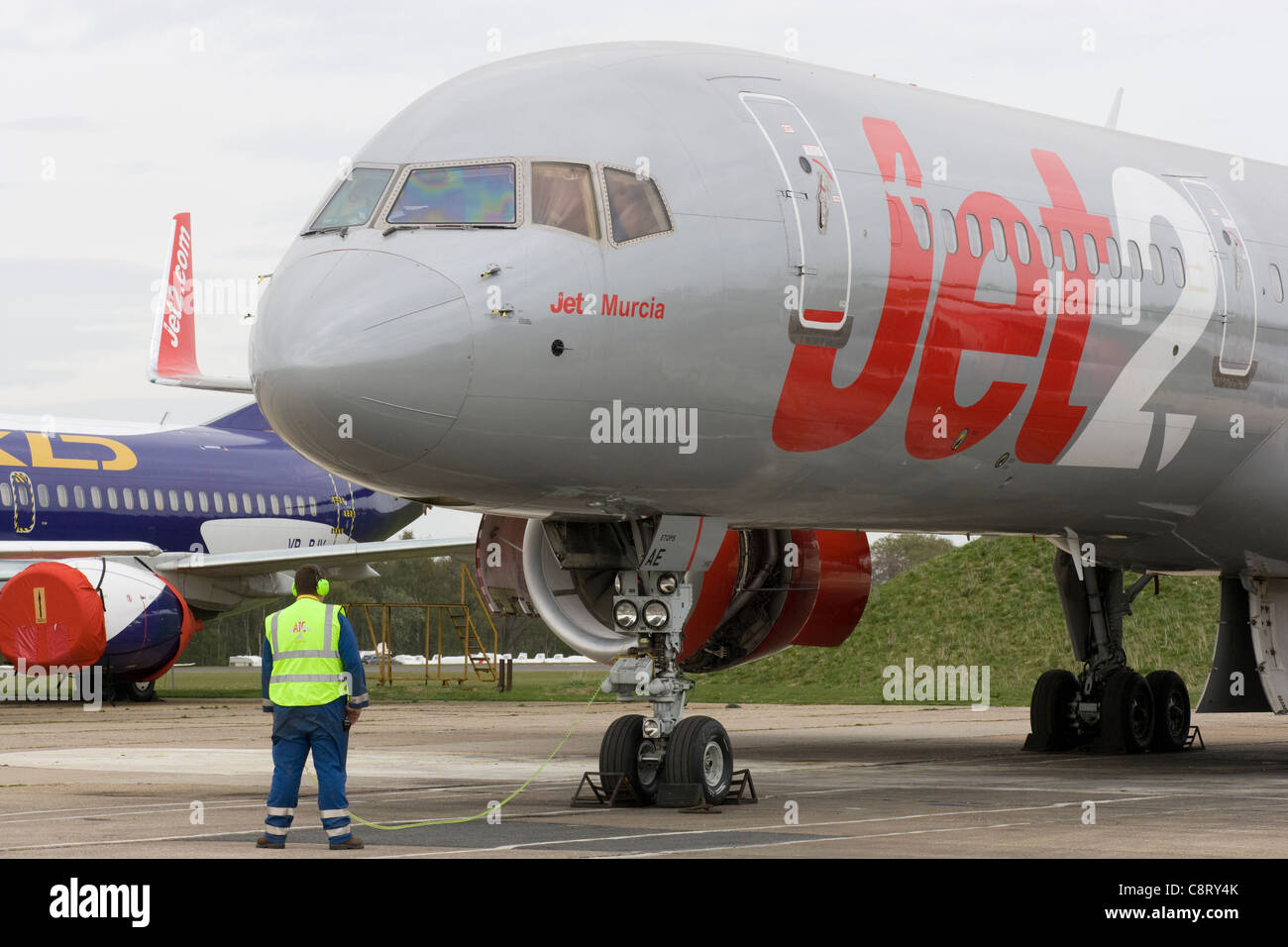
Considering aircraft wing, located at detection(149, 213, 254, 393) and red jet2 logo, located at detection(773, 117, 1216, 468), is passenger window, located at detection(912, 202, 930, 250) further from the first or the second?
aircraft wing, located at detection(149, 213, 254, 393)

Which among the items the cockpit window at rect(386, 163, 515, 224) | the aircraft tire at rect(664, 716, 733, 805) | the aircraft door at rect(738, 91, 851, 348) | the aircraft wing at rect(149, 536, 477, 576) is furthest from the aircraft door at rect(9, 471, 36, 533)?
the aircraft door at rect(738, 91, 851, 348)

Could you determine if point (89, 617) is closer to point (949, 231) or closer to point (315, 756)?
point (315, 756)

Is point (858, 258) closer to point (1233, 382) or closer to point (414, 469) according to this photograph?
point (414, 469)

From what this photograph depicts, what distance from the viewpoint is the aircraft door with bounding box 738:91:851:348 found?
11.0m

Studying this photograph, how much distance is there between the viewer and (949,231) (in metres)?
12.0

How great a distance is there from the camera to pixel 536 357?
1001cm

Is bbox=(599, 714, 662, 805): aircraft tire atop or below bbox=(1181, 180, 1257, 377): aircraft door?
below

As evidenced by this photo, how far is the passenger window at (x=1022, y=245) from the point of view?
12414 millimetres

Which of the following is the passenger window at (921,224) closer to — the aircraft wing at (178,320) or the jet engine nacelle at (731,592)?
the jet engine nacelle at (731,592)

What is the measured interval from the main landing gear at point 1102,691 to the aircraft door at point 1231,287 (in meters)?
3.20

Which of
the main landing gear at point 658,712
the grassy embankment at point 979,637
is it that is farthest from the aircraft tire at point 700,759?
the grassy embankment at point 979,637

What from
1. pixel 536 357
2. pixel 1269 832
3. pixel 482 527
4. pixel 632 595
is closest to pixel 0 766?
pixel 482 527

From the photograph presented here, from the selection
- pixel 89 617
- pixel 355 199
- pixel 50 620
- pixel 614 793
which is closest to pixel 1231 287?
pixel 614 793

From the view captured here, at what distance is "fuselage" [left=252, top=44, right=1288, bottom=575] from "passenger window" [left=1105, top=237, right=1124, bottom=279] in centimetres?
2
